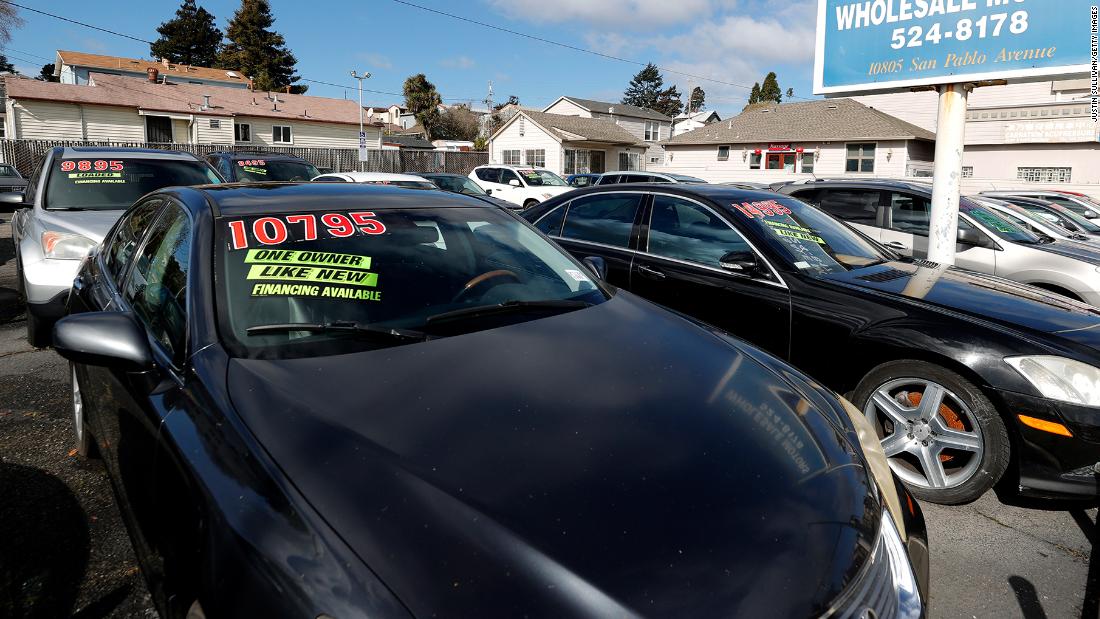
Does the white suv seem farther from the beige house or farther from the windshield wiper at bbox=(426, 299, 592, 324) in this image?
the beige house

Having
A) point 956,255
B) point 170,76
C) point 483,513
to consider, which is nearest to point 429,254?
point 483,513

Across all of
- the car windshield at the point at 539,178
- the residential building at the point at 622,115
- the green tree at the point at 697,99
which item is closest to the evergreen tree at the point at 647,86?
the green tree at the point at 697,99

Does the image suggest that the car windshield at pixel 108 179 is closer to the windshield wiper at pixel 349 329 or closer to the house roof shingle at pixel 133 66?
the windshield wiper at pixel 349 329

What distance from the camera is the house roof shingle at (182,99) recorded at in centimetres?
3297

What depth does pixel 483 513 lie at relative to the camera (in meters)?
1.34

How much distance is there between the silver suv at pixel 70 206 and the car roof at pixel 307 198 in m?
2.77

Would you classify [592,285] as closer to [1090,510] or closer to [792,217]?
[792,217]

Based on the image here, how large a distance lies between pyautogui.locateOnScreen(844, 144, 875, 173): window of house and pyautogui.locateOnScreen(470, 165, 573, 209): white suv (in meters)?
18.8

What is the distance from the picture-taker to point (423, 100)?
63.7m

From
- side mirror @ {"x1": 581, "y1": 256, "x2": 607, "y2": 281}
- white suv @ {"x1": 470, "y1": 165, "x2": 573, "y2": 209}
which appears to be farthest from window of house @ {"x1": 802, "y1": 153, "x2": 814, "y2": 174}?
side mirror @ {"x1": 581, "y1": 256, "x2": 607, "y2": 281}

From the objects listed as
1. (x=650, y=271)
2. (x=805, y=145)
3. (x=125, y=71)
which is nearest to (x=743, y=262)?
(x=650, y=271)

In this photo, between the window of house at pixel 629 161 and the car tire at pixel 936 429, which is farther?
the window of house at pixel 629 161

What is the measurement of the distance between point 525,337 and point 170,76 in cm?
5570

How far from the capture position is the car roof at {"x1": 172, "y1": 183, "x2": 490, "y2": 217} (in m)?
2.53
